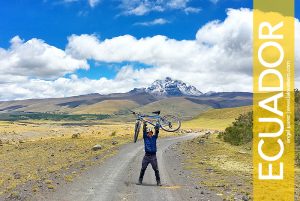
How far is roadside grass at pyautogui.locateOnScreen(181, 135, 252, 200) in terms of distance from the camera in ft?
72.2

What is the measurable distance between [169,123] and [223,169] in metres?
6.42

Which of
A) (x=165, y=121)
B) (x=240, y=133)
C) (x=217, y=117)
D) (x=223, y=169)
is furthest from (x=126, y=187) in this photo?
(x=217, y=117)

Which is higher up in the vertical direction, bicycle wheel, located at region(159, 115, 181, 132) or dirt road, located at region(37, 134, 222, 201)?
bicycle wheel, located at region(159, 115, 181, 132)

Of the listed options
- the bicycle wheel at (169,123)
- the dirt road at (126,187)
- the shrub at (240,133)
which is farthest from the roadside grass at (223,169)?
the bicycle wheel at (169,123)

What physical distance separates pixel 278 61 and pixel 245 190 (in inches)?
381

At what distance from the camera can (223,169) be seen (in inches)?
1236

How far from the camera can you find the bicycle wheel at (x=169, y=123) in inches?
1116

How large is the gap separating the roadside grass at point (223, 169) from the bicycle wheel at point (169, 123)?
3.69m

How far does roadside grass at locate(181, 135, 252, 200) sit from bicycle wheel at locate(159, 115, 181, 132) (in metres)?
3.69

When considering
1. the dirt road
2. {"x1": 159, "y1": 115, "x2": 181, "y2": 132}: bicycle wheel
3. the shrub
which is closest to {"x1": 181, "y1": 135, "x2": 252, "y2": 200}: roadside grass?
the dirt road

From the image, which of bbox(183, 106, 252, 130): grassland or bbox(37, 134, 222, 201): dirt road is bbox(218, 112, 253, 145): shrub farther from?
bbox(183, 106, 252, 130): grassland

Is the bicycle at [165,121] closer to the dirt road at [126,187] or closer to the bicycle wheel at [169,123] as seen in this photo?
the bicycle wheel at [169,123]

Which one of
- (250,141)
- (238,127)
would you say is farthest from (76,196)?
(238,127)

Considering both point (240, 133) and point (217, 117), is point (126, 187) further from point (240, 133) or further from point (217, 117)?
point (217, 117)
